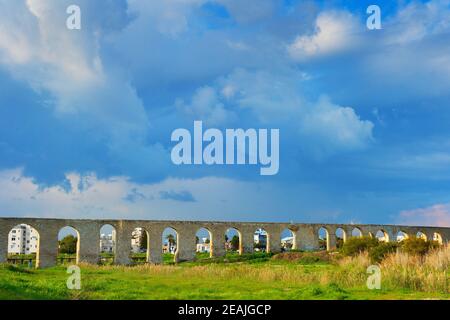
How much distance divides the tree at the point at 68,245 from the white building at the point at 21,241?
2469cm

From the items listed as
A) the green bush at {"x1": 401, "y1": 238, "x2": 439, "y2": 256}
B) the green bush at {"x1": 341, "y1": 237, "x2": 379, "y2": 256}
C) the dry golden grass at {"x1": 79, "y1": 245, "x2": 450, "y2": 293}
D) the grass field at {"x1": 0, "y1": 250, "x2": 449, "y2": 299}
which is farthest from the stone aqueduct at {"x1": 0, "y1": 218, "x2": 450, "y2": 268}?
the grass field at {"x1": 0, "y1": 250, "x2": 449, "y2": 299}

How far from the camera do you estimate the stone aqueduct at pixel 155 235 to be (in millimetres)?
32344

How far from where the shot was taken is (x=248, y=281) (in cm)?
1650

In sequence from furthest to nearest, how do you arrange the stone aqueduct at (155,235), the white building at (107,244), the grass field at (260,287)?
the white building at (107,244), the stone aqueduct at (155,235), the grass field at (260,287)

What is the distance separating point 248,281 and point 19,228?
246ft

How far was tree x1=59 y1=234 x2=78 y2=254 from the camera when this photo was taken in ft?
190

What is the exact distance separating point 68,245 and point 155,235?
27145 mm

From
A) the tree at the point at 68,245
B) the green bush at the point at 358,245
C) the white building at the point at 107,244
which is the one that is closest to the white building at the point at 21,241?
the white building at the point at 107,244

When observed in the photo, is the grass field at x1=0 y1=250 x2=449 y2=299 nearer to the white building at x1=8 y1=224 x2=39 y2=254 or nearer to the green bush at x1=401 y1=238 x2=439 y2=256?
the green bush at x1=401 y1=238 x2=439 y2=256

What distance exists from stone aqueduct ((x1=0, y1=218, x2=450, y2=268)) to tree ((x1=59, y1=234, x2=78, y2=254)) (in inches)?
1027

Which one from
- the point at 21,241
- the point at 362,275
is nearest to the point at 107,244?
the point at 21,241

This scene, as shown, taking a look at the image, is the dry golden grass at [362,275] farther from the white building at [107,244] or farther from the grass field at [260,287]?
the white building at [107,244]
